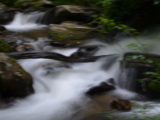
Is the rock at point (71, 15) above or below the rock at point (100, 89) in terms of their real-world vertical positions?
above

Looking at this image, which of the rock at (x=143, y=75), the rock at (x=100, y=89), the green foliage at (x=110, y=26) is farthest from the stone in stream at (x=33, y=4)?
the rock at (x=100, y=89)

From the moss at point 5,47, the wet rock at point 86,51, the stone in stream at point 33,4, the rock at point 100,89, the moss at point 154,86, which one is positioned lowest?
the moss at point 154,86

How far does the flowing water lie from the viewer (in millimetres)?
3801

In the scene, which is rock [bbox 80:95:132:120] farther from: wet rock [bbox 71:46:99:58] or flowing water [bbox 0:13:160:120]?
wet rock [bbox 71:46:99:58]

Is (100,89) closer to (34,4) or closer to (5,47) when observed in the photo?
(5,47)

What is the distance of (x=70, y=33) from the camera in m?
8.05

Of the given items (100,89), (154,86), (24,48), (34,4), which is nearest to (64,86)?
(100,89)

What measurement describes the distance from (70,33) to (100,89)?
383 cm

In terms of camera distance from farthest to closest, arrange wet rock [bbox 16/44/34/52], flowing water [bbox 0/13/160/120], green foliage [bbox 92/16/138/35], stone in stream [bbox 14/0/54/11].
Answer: stone in stream [bbox 14/0/54/11]
wet rock [bbox 16/44/34/52]
green foliage [bbox 92/16/138/35]
flowing water [bbox 0/13/160/120]

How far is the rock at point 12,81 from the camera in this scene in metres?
4.01

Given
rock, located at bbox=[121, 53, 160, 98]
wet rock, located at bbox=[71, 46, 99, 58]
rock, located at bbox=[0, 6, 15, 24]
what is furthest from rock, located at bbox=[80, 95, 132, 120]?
rock, located at bbox=[0, 6, 15, 24]

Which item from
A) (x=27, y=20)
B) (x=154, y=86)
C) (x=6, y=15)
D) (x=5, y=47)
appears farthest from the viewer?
(x=6, y=15)

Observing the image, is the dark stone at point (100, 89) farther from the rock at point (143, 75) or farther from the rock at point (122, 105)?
the rock at point (122, 105)

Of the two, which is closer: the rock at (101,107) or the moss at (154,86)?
the rock at (101,107)
